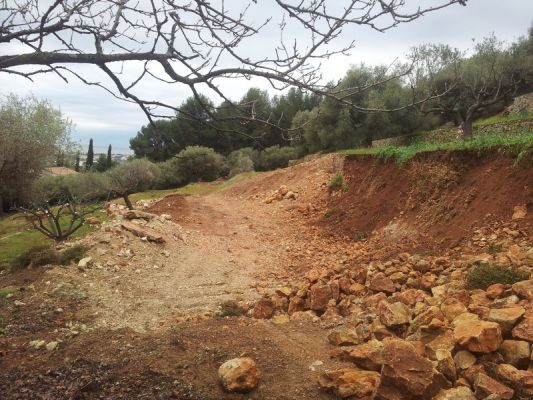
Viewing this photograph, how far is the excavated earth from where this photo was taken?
360 centimetres

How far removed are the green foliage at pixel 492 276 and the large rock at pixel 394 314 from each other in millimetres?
868

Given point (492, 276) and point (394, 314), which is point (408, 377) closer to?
point (394, 314)

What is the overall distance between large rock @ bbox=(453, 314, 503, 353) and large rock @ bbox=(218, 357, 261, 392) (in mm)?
1656

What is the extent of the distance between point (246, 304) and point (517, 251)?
3559 mm

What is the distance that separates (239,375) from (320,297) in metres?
2.41

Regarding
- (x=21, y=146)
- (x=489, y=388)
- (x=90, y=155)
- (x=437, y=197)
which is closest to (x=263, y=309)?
(x=489, y=388)

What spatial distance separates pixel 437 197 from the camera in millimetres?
9070

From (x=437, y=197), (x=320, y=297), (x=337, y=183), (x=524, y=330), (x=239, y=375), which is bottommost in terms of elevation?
(x=320, y=297)

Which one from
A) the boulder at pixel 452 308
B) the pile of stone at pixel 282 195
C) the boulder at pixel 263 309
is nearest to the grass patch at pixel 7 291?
the boulder at pixel 263 309

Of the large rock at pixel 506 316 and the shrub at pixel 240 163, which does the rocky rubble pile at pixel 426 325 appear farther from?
the shrub at pixel 240 163

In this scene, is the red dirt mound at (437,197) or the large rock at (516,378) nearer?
the large rock at (516,378)

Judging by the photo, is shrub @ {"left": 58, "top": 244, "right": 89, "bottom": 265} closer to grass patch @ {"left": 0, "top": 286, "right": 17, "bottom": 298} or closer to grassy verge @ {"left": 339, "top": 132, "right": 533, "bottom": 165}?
grass patch @ {"left": 0, "top": 286, "right": 17, "bottom": 298}

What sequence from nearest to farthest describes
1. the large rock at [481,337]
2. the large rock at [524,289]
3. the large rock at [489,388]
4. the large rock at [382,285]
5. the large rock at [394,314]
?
the large rock at [489,388]
the large rock at [481,337]
the large rock at [524,289]
the large rock at [394,314]
the large rock at [382,285]

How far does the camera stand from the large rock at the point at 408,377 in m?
3.24
